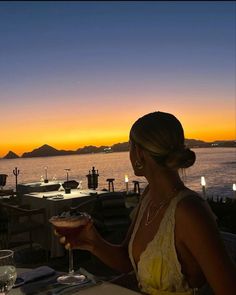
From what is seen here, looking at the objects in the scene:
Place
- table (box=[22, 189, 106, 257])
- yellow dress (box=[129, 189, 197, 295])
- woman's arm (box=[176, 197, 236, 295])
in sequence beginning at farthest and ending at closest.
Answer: table (box=[22, 189, 106, 257])
yellow dress (box=[129, 189, 197, 295])
woman's arm (box=[176, 197, 236, 295])

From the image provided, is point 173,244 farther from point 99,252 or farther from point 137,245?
point 99,252

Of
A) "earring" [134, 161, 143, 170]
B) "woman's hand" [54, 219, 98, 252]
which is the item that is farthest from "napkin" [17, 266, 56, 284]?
"earring" [134, 161, 143, 170]

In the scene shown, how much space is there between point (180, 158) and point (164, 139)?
0.33 ft

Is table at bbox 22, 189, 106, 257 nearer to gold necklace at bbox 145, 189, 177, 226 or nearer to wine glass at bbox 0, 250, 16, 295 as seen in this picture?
gold necklace at bbox 145, 189, 177, 226

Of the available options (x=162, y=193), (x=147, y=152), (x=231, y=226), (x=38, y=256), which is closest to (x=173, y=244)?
(x=162, y=193)

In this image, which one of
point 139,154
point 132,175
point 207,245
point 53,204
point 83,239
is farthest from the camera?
point 132,175

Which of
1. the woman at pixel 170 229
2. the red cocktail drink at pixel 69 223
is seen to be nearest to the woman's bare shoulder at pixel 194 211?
the woman at pixel 170 229

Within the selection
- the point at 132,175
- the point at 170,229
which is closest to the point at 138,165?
the point at 170,229

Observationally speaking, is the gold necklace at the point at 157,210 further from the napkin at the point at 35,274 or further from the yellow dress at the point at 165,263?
the napkin at the point at 35,274

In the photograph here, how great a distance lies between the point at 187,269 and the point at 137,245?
28 centimetres

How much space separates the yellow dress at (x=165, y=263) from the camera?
4.95 feet

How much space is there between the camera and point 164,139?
1.55 metres

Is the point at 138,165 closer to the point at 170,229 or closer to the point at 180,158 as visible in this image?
the point at 180,158

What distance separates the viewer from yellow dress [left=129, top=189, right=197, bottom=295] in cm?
151
